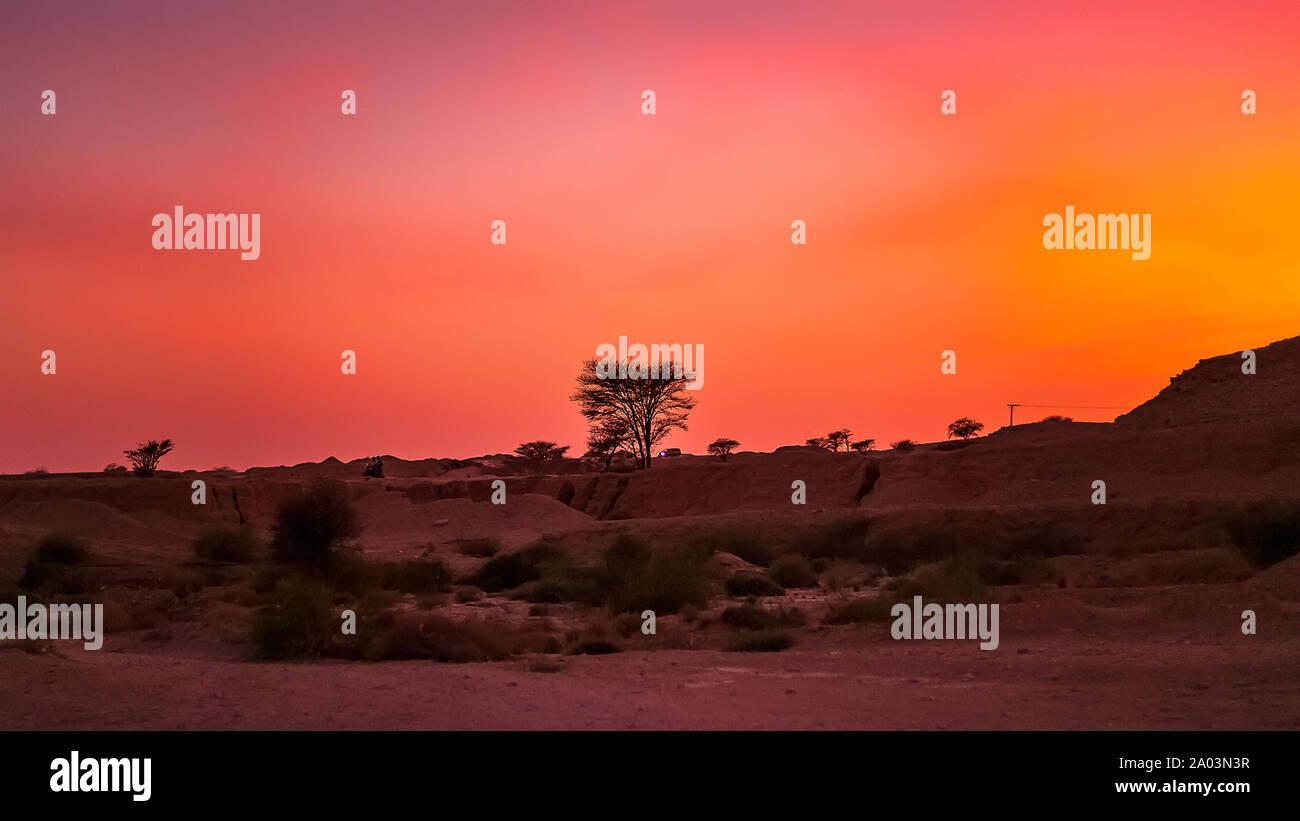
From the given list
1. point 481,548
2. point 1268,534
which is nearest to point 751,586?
point 1268,534

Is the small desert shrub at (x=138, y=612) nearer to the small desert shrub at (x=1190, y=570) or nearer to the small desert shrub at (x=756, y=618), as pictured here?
the small desert shrub at (x=756, y=618)

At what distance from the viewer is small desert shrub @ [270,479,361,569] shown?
2430cm

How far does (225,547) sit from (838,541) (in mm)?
18886

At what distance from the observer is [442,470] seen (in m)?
93.7

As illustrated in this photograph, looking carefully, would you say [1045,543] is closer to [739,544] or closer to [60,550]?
[739,544]

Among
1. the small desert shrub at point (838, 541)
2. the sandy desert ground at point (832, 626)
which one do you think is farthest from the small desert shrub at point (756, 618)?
the small desert shrub at point (838, 541)

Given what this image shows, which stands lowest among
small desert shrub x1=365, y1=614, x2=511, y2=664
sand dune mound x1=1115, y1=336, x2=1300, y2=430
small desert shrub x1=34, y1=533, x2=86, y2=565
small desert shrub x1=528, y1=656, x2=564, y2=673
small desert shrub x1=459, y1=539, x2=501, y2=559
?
small desert shrub x1=459, y1=539, x2=501, y2=559

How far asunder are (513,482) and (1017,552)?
34066 mm

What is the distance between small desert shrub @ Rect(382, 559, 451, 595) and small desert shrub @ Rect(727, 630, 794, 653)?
31.8 feet

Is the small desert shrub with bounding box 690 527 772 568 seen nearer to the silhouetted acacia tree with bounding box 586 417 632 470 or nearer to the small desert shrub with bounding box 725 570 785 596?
the small desert shrub with bounding box 725 570 785 596

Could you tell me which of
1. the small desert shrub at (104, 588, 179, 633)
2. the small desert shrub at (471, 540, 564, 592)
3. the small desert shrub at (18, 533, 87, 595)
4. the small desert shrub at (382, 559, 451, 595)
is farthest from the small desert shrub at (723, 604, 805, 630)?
the small desert shrub at (18, 533, 87, 595)

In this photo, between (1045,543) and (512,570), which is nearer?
(1045,543)

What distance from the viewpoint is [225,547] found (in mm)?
30812

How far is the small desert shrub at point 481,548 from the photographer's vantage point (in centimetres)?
3212
